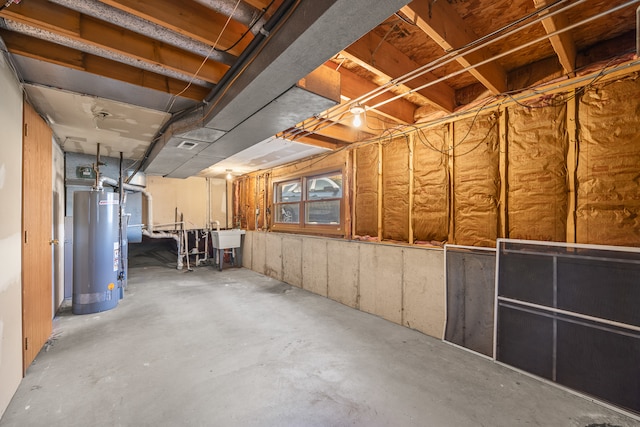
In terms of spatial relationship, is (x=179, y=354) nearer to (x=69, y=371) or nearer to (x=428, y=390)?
(x=69, y=371)

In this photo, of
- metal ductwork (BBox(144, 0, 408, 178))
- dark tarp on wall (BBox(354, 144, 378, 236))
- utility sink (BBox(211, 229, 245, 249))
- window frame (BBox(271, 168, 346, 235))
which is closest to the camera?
metal ductwork (BBox(144, 0, 408, 178))

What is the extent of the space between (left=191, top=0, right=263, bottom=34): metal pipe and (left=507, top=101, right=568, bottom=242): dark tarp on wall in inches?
91.5

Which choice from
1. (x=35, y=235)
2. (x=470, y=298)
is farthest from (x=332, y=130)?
(x=35, y=235)

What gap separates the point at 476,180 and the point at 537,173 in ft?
1.58

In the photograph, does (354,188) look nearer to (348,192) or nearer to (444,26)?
(348,192)

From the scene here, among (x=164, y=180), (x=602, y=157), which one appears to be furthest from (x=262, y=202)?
(x=602, y=157)

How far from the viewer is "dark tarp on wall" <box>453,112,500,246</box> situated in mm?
2582

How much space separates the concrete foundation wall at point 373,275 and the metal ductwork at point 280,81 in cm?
196

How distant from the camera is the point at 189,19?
1569mm

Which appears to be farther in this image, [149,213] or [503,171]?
[149,213]

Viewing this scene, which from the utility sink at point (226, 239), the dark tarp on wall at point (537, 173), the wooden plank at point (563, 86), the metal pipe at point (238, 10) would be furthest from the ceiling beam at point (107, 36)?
the utility sink at point (226, 239)

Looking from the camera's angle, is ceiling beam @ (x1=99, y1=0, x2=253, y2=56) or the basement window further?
the basement window

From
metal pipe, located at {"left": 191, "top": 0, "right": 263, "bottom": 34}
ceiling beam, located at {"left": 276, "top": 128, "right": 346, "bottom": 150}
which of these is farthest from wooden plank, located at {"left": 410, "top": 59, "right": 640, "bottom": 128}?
metal pipe, located at {"left": 191, "top": 0, "right": 263, "bottom": 34}

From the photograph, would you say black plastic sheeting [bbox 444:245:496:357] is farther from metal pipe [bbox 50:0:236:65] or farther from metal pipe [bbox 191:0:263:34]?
metal pipe [bbox 50:0:236:65]
